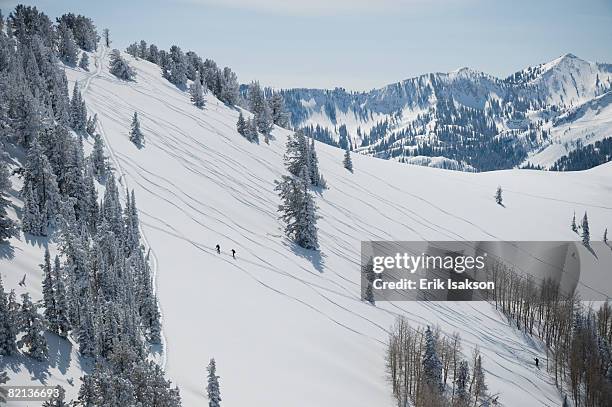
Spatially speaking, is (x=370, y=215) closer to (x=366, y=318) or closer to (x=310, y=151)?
(x=310, y=151)

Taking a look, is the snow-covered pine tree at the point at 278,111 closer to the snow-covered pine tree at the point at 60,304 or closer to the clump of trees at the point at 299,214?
the clump of trees at the point at 299,214

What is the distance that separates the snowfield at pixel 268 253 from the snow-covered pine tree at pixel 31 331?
74 cm

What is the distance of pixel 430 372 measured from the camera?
3953cm

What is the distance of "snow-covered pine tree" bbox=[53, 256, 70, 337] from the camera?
20.4 m

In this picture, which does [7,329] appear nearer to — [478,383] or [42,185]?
[42,185]

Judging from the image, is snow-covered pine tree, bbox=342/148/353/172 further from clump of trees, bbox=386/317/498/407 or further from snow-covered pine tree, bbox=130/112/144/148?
clump of trees, bbox=386/317/498/407

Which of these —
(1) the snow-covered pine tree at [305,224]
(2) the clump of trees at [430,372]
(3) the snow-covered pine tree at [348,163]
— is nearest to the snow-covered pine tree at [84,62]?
(3) the snow-covered pine tree at [348,163]

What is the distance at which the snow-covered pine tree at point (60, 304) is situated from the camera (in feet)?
66.8

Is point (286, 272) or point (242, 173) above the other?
point (242, 173)

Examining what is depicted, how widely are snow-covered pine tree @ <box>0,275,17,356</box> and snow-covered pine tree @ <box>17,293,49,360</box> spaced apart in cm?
29

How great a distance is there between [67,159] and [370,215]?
49089 millimetres

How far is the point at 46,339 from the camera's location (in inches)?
792

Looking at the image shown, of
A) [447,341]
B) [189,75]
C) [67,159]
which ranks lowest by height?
[447,341]

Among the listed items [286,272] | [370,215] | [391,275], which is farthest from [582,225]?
[286,272]
